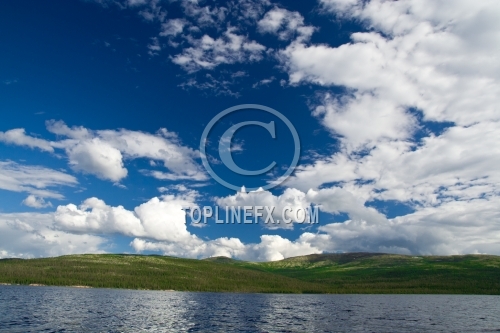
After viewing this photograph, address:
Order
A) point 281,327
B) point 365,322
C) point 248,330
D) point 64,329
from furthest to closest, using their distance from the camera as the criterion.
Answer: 1. point 365,322
2. point 281,327
3. point 248,330
4. point 64,329

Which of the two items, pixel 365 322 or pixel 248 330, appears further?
pixel 365 322

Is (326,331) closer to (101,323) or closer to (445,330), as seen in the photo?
(445,330)

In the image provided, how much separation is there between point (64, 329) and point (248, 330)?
1291 inches

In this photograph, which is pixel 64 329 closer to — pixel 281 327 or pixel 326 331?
pixel 281 327

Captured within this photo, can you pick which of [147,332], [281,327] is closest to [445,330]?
[281,327]

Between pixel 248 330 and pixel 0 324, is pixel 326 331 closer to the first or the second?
pixel 248 330

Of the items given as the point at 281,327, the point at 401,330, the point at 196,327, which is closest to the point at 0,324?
the point at 196,327

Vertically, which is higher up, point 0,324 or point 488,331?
point 0,324

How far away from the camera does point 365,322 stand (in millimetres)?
90875

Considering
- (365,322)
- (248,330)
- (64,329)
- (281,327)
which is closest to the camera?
(64,329)

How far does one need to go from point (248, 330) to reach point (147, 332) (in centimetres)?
1917

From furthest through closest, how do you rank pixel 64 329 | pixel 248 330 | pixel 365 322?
pixel 365 322 → pixel 248 330 → pixel 64 329

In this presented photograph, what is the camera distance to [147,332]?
6600cm

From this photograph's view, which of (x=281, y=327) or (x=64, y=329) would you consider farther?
(x=281, y=327)
